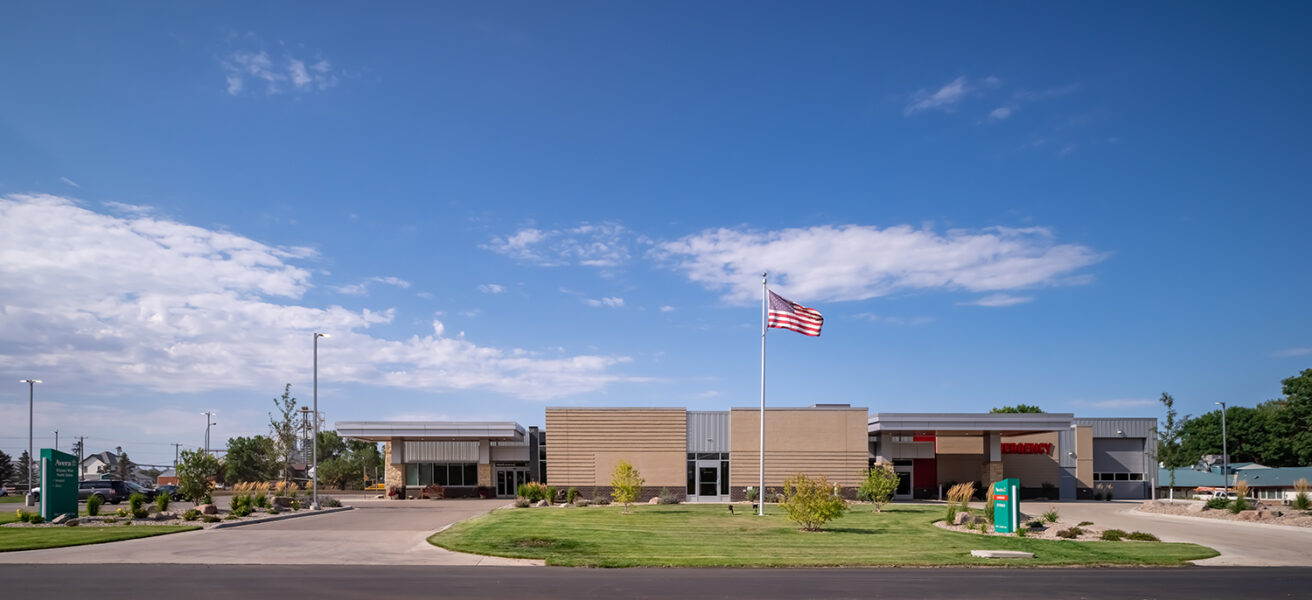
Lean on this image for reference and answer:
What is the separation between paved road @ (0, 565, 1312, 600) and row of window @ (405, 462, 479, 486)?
39569 mm

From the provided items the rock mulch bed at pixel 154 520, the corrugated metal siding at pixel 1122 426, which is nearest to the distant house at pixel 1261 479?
the corrugated metal siding at pixel 1122 426

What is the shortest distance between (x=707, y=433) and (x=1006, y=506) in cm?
2463

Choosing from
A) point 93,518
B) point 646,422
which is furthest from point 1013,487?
point 93,518

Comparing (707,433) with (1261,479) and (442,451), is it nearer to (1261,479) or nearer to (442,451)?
(442,451)

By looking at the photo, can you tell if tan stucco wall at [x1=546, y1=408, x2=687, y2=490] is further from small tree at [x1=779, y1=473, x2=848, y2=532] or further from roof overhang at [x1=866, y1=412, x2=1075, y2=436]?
small tree at [x1=779, y1=473, x2=848, y2=532]

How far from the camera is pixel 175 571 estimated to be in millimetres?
17125

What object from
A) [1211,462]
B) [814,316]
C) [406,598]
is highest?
[814,316]

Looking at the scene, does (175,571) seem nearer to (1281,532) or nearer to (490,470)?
(1281,532)

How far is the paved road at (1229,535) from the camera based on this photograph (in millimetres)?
21500

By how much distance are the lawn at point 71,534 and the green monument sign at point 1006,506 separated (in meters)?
25.1

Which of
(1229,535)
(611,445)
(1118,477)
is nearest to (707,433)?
(611,445)

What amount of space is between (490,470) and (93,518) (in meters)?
27.9

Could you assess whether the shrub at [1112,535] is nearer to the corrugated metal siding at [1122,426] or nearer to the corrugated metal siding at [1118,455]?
the corrugated metal siding at [1122,426]

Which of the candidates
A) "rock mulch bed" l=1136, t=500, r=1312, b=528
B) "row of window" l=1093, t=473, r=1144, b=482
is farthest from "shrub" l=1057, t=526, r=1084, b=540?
"row of window" l=1093, t=473, r=1144, b=482
